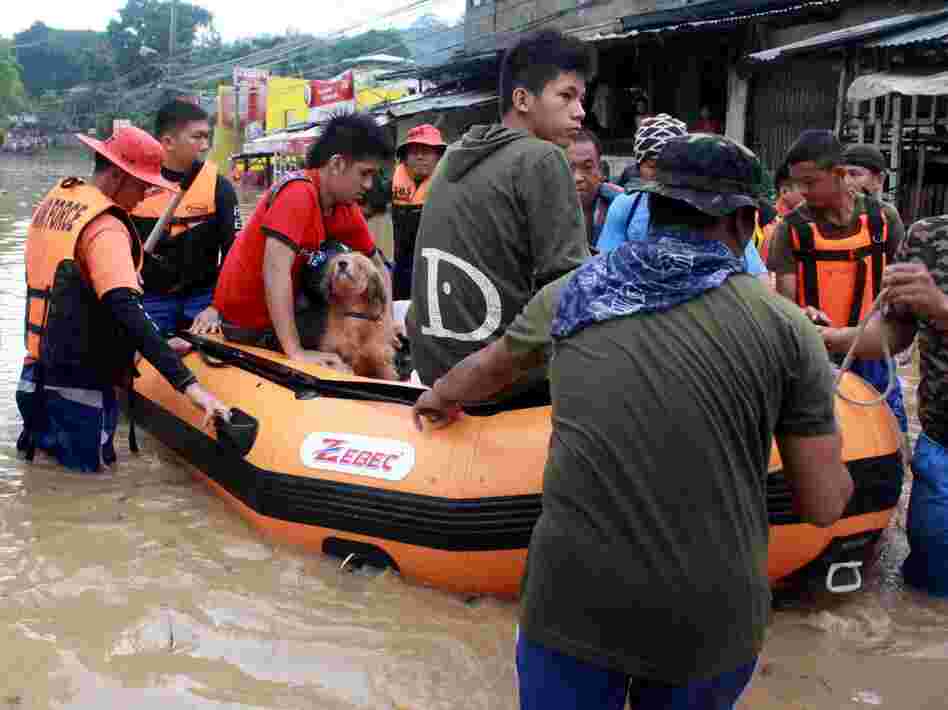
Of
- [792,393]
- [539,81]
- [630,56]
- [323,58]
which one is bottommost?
[792,393]

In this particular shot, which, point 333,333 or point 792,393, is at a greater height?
→ point 792,393

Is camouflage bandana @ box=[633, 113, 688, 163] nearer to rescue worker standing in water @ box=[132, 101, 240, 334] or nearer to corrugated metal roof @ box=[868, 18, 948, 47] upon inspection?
rescue worker standing in water @ box=[132, 101, 240, 334]

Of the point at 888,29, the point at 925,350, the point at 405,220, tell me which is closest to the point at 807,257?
the point at 925,350

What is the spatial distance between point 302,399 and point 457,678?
56.0 inches

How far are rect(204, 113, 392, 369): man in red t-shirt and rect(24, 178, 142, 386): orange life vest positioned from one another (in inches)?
20.7

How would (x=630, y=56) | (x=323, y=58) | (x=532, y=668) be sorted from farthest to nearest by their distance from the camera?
(x=323, y=58) < (x=630, y=56) < (x=532, y=668)

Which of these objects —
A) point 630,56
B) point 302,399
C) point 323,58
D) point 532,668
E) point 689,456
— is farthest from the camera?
point 323,58

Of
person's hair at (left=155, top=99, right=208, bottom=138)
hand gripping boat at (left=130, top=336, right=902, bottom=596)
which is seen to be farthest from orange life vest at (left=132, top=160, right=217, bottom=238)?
hand gripping boat at (left=130, top=336, right=902, bottom=596)

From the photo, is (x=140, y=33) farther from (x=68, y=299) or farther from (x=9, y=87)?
(x=68, y=299)

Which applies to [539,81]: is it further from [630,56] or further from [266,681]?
[630,56]

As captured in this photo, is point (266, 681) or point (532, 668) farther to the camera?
point (266, 681)

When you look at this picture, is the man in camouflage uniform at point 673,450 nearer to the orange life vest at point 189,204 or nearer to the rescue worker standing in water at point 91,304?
the rescue worker standing in water at point 91,304

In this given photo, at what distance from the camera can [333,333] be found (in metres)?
4.81

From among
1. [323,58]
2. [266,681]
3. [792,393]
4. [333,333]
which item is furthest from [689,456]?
[323,58]
